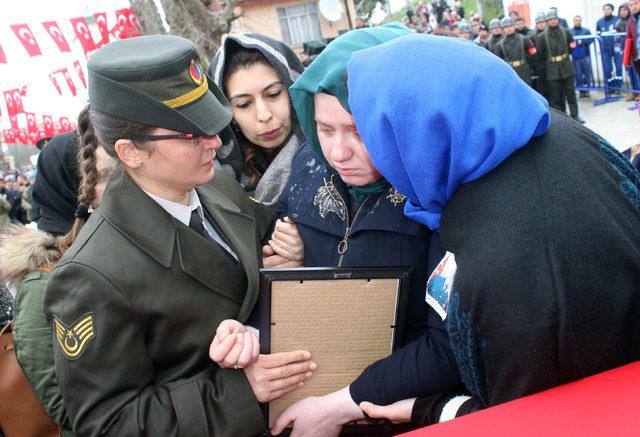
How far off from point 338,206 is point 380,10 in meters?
46.4

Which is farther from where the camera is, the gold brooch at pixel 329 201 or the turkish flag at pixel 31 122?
the turkish flag at pixel 31 122

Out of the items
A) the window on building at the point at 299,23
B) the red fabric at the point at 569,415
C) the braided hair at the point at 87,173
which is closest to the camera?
the red fabric at the point at 569,415

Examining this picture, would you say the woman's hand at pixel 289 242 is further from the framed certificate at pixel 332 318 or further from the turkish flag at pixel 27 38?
the turkish flag at pixel 27 38

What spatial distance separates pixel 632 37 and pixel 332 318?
11.0 meters

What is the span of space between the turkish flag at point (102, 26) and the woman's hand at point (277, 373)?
5.82m

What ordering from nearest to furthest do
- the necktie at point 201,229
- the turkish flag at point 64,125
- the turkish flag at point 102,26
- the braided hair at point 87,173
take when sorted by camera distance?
the necktie at point 201,229, the braided hair at point 87,173, the turkish flag at point 102,26, the turkish flag at point 64,125

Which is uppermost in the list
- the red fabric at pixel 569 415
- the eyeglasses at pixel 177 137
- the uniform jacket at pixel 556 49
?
the eyeglasses at pixel 177 137

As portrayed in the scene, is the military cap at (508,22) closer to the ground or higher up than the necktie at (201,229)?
closer to the ground

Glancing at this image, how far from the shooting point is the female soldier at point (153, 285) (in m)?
1.55

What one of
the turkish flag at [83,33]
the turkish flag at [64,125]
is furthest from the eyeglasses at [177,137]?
the turkish flag at [64,125]

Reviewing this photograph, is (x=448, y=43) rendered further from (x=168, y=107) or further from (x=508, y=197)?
(x=168, y=107)

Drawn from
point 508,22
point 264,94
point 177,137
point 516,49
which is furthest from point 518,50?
point 177,137

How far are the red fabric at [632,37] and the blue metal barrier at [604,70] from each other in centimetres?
59

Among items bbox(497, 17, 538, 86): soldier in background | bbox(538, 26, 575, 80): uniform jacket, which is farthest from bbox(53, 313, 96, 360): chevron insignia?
bbox(538, 26, 575, 80): uniform jacket
